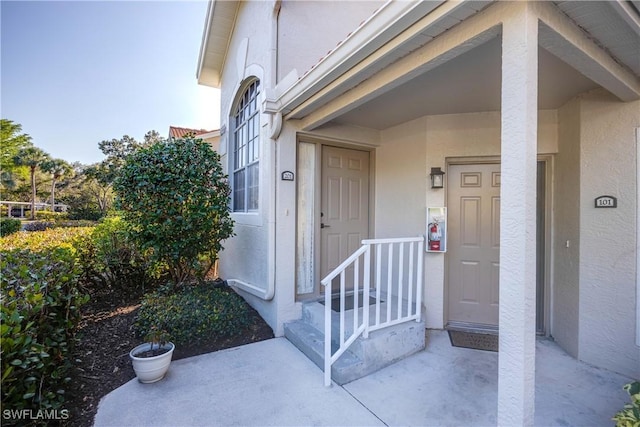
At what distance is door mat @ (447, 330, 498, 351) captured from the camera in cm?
342

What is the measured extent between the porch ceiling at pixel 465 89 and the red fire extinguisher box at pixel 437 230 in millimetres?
1292

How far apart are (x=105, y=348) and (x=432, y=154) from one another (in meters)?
4.61

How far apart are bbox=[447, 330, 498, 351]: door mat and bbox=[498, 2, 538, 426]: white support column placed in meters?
1.99

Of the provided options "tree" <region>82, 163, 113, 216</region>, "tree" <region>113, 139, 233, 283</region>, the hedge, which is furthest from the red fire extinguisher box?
"tree" <region>82, 163, 113, 216</region>

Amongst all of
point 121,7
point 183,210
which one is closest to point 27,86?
point 121,7

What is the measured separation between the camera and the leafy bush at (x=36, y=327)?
1670mm

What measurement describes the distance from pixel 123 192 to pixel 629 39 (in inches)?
204

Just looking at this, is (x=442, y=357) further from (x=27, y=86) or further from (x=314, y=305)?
(x=27, y=86)

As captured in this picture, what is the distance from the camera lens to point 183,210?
159 inches

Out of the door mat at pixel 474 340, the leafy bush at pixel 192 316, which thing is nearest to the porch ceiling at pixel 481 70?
the leafy bush at pixel 192 316

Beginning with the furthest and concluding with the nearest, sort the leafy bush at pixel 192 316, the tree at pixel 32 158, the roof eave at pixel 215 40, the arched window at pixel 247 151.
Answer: the tree at pixel 32 158
the roof eave at pixel 215 40
the arched window at pixel 247 151
the leafy bush at pixel 192 316

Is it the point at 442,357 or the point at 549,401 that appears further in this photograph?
the point at 442,357

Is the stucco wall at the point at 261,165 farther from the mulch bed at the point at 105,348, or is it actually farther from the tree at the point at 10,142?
the tree at the point at 10,142

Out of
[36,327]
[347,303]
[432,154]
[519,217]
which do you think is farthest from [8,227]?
[519,217]
